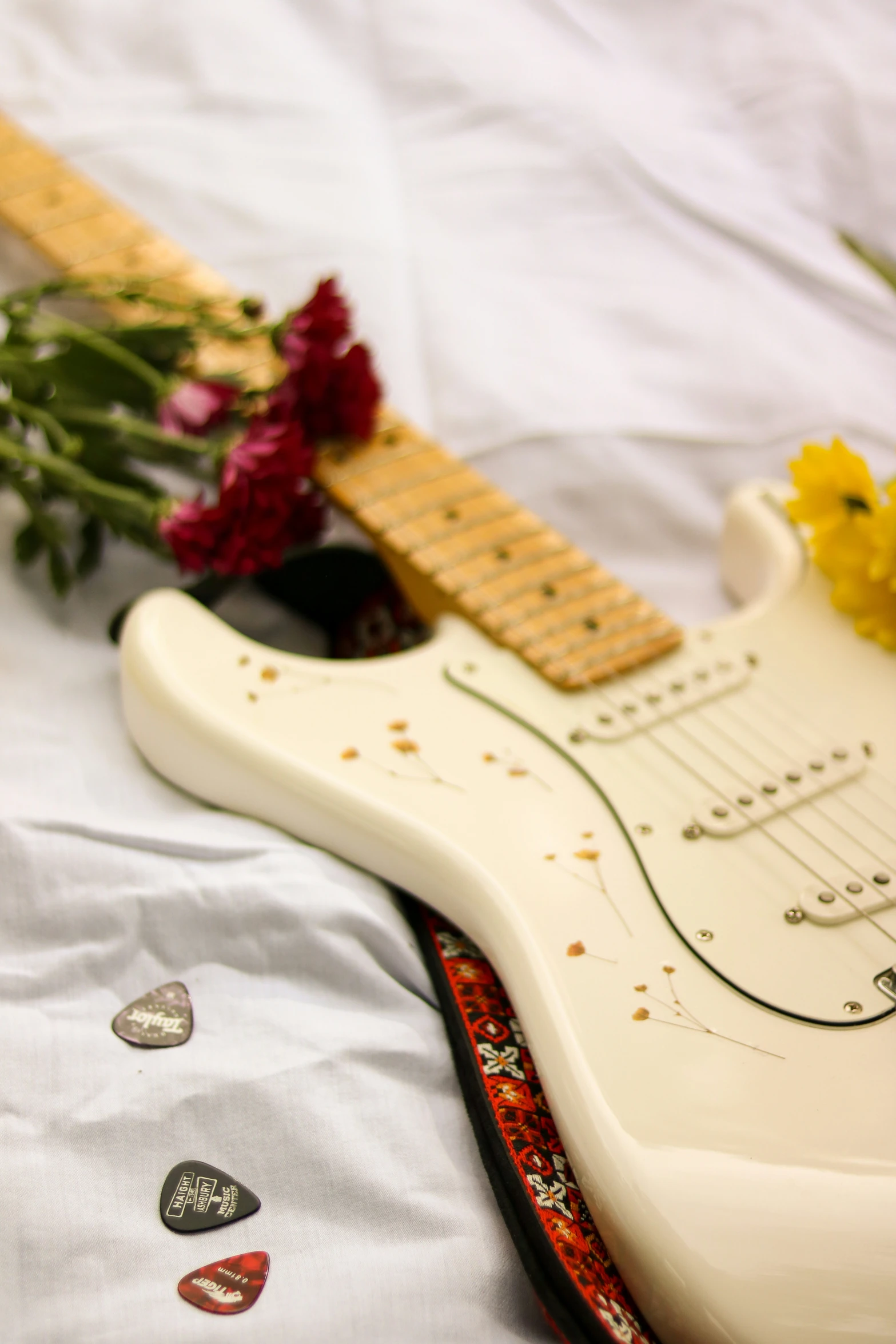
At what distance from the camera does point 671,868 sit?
21.8 inches

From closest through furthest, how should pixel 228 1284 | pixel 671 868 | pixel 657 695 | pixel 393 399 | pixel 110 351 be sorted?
pixel 228 1284
pixel 671 868
pixel 657 695
pixel 110 351
pixel 393 399

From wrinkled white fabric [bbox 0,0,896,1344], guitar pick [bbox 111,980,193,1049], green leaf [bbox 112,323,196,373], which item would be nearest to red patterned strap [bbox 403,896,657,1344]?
wrinkled white fabric [bbox 0,0,896,1344]

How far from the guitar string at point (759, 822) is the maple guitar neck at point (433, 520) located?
58 mm

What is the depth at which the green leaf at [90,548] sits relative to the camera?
0.80m

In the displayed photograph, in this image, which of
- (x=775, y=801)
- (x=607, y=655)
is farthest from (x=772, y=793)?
(x=607, y=655)

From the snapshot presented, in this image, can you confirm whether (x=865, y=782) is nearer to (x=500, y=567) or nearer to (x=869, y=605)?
(x=869, y=605)

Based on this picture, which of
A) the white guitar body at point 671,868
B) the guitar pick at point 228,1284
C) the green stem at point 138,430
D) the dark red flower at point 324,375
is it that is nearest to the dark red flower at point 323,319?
the dark red flower at point 324,375

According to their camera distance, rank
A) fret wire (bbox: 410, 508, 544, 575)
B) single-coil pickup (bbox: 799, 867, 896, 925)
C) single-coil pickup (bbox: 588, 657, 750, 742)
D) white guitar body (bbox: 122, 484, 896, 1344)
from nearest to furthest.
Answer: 1. white guitar body (bbox: 122, 484, 896, 1344)
2. single-coil pickup (bbox: 799, 867, 896, 925)
3. single-coil pickup (bbox: 588, 657, 750, 742)
4. fret wire (bbox: 410, 508, 544, 575)

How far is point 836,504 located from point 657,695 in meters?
0.18

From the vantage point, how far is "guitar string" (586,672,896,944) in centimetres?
52

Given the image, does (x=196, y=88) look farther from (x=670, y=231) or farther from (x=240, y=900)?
(x=240, y=900)

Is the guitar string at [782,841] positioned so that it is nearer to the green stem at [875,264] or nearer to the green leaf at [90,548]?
the green stem at [875,264]

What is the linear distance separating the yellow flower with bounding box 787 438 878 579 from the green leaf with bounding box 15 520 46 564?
0.52 meters

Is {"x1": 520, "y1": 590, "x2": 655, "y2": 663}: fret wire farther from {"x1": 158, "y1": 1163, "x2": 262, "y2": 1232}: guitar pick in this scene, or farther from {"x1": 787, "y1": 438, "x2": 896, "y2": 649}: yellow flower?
{"x1": 158, "y1": 1163, "x2": 262, "y2": 1232}: guitar pick
